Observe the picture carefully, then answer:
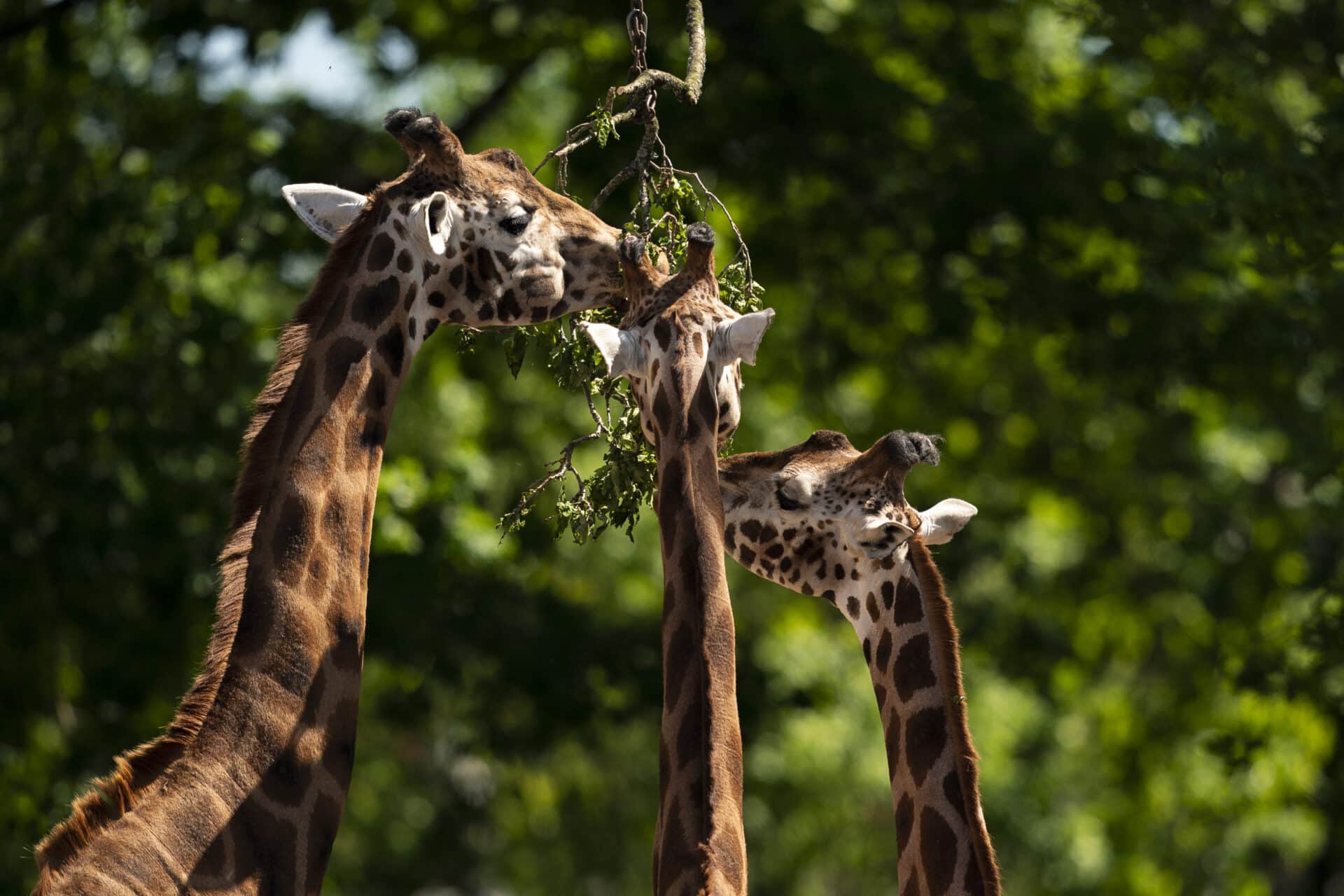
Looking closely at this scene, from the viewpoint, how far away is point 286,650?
453 cm

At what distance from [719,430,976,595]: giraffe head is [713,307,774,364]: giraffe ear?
2.46 feet

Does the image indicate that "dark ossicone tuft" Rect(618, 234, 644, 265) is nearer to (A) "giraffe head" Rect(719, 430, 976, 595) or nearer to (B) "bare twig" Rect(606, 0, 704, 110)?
(B) "bare twig" Rect(606, 0, 704, 110)

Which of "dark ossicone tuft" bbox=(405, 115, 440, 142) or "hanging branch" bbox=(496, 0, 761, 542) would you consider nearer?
"dark ossicone tuft" bbox=(405, 115, 440, 142)

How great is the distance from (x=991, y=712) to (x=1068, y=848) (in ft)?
5.98

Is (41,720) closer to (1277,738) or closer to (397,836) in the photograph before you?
(397,836)

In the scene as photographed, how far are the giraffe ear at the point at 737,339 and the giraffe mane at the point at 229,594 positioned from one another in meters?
1.08

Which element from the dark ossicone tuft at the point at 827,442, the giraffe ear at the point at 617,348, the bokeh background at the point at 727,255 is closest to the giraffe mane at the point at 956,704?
the dark ossicone tuft at the point at 827,442

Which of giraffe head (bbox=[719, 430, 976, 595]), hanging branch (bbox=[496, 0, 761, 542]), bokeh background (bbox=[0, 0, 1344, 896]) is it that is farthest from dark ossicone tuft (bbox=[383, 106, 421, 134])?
bokeh background (bbox=[0, 0, 1344, 896])

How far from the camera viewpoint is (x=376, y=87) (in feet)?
48.0

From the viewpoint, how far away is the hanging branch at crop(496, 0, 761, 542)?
18.3ft

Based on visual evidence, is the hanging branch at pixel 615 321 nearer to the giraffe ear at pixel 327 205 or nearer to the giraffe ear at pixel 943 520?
the giraffe ear at pixel 327 205

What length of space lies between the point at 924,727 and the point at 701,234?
1.76 meters

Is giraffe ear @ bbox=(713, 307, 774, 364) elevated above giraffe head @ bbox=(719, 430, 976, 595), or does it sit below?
above

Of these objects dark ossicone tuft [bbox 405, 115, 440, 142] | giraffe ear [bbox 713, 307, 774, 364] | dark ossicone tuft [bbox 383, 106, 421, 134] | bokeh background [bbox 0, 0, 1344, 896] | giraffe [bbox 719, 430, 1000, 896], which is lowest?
bokeh background [bbox 0, 0, 1344, 896]
